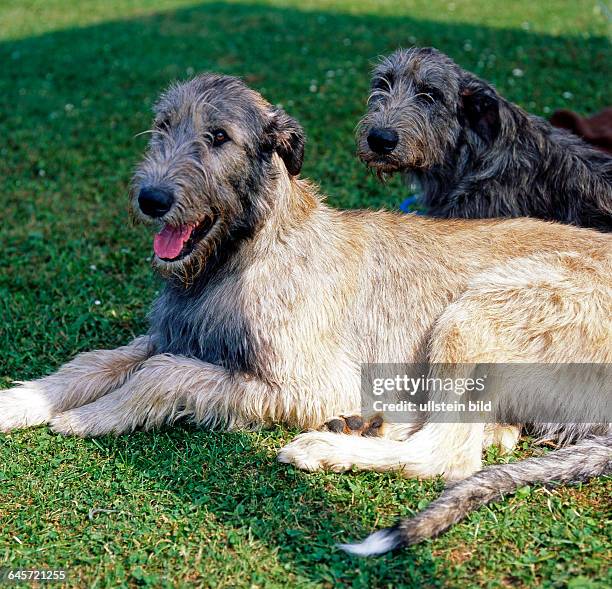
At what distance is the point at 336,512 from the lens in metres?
4.52

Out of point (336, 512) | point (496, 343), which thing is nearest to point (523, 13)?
point (496, 343)

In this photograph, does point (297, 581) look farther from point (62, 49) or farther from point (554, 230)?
point (62, 49)

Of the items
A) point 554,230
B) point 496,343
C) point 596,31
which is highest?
point 596,31

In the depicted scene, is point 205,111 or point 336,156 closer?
point 205,111

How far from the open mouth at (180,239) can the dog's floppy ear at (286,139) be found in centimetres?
70

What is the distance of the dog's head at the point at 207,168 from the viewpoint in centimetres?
475

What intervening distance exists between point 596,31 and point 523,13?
2.39m

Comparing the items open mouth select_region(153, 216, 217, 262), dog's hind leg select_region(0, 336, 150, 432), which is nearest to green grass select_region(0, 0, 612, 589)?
dog's hind leg select_region(0, 336, 150, 432)

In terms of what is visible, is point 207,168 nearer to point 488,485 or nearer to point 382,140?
point 382,140

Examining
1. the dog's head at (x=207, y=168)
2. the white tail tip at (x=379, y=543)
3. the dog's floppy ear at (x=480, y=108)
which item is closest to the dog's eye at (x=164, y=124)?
the dog's head at (x=207, y=168)

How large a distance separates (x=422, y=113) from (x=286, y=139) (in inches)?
79.0

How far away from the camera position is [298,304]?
5.27 m

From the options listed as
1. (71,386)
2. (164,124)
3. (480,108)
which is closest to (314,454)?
(71,386)

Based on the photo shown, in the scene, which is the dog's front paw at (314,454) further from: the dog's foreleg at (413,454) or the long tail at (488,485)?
the long tail at (488,485)
